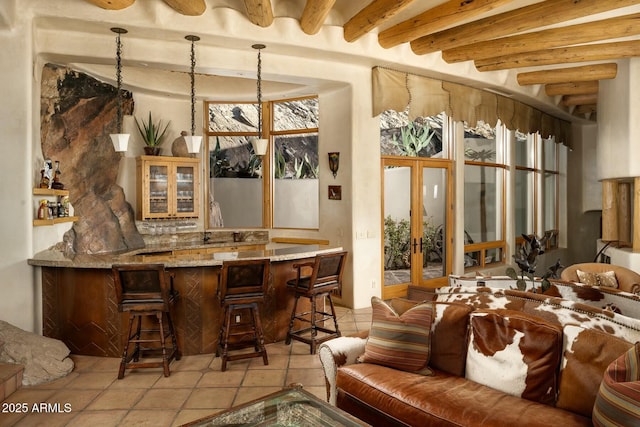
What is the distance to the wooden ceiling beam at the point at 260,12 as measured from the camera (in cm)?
413

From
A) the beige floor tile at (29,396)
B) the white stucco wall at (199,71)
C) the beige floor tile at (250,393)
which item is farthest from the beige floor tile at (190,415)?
the white stucco wall at (199,71)

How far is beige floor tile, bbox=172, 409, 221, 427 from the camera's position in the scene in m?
2.90

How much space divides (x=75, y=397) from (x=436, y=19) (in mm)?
4643

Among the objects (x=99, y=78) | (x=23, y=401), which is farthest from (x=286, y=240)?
(x=23, y=401)

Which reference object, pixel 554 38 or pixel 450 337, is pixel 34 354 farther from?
pixel 554 38

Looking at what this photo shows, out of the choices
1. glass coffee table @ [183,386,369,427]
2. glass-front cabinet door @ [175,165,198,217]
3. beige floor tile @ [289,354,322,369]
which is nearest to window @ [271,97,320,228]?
glass-front cabinet door @ [175,165,198,217]

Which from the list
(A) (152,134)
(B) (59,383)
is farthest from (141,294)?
(A) (152,134)

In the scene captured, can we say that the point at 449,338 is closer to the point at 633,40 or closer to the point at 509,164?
the point at 633,40

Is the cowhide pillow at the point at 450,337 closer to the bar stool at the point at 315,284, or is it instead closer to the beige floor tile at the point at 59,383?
the bar stool at the point at 315,284

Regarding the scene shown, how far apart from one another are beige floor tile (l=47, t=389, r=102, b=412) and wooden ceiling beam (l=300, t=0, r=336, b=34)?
3.83 m

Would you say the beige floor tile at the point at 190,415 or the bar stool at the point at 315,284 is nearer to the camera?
the beige floor tile at the point at 190,415

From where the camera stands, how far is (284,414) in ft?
7.09

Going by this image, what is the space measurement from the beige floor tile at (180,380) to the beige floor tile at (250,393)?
0.43 metres

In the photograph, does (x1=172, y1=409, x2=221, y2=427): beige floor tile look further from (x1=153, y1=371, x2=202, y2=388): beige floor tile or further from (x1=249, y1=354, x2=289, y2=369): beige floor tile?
(x1=249, y1=354, x2=289, y2=369): beige floor tile
